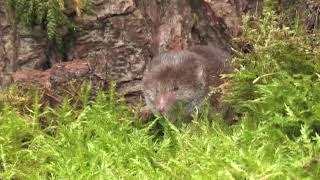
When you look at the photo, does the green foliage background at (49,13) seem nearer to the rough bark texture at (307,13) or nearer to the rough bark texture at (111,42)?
the rough bark texture at (111,42)

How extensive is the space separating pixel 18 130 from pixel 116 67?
1505mm

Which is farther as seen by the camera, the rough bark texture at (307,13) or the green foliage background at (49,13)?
the green foliage background at (49,13)

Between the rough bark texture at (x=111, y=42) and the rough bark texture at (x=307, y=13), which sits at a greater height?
the rough bark texture at (x=307, y=13)

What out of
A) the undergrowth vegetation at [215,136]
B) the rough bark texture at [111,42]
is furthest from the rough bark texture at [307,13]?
the rough bark texture at [111,42]

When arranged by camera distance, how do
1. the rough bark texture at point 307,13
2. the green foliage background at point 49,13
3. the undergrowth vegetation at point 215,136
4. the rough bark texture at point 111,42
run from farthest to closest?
the rough bark texture at point 111,42 → the green foliage background at point 49,13 → the rough bark texture at point 307,13 → the undergrowth vegetation at point 215,136

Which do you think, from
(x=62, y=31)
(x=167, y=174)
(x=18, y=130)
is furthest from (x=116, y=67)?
(x=167, y=174)

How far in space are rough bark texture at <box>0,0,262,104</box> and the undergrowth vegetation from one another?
0.82 m

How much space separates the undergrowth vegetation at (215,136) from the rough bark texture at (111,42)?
822 mm

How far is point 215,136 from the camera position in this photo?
4.45 m

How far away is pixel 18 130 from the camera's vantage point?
510 cm

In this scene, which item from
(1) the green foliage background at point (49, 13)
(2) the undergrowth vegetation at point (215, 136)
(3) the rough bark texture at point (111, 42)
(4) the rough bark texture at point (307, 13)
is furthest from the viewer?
(3) the rough bark texture at point (111, 42)

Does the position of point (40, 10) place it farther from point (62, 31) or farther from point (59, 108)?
point (59, 108)

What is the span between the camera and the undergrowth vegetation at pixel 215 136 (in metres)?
3.87

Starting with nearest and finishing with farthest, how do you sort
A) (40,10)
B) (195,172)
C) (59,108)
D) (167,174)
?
(195,172)
(167,174)
(59,108)
(40,10)
